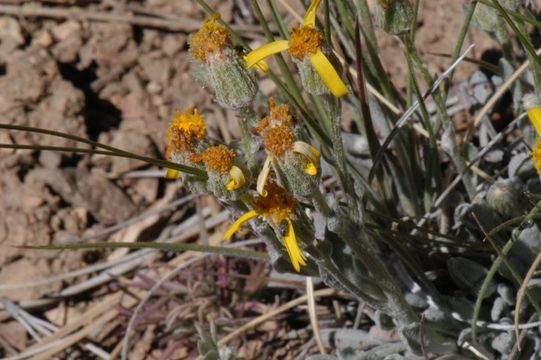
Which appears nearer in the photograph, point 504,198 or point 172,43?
point 504,198

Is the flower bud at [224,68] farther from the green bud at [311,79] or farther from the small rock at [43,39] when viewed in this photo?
the small rock at [43,39]

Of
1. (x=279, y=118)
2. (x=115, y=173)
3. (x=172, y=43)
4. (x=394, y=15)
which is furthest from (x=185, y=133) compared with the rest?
(x=172, y=43)

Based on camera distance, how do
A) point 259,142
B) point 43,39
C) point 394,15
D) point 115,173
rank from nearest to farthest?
point 259,142
point 394,15
point 115,173
point 43,39

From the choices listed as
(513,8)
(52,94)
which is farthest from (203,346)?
(52,94)

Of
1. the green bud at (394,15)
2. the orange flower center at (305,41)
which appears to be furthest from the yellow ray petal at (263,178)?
the green bud at (394,15)

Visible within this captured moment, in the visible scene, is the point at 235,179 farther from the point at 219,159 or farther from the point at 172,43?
the point at 172,43

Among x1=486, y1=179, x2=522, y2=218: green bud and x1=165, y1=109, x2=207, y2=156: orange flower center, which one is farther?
x1=486, y1=179, x2=522, y2=218: green bud

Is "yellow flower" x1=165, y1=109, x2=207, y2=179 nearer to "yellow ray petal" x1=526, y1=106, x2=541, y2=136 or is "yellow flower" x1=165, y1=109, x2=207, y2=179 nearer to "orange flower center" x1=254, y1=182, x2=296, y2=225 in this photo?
"orange flower center" x1=254, y1=182, x2=296, y2=225

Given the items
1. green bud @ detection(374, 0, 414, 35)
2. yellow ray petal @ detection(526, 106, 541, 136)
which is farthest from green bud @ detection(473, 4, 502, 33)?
yellow ray petal @ detection(526, 106, 541, 136)
